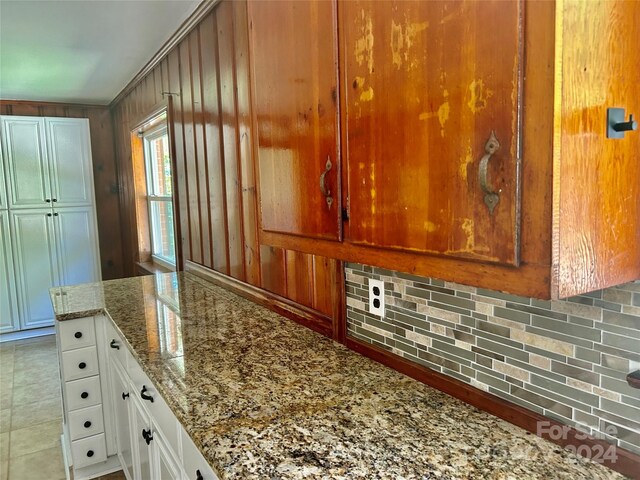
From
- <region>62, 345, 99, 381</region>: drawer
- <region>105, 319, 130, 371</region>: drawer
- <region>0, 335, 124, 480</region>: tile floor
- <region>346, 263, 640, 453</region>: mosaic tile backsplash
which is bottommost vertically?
<region>0, 335, 124, 480</region>: tile floor

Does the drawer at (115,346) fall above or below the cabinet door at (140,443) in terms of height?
above

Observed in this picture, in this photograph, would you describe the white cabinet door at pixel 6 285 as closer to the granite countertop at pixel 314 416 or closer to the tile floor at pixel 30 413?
the tile floor at pixel 30 413

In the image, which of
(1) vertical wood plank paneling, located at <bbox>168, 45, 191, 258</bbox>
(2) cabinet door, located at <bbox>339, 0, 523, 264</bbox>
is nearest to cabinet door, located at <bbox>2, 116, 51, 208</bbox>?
(1) vertical wood plank paneling, located at <bbox>168, 45, 191, 258</bbox>

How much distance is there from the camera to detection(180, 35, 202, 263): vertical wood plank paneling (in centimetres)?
269

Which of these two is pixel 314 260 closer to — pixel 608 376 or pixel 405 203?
pixel 405 203

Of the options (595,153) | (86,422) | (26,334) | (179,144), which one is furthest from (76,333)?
(26,334)

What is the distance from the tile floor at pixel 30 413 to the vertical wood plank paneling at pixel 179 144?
1.38 metres

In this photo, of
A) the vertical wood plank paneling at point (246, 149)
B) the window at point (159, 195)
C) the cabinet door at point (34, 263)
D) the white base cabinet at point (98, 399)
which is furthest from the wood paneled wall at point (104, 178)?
the vertical wood plank paneling at point (246, 149)

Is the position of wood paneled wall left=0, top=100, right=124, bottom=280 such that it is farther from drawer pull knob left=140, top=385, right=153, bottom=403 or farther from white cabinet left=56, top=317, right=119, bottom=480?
drawer pull knob left=140, top=385, right=153, bottom=403

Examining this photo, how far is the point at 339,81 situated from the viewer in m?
0.93

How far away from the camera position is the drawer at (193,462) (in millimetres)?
957

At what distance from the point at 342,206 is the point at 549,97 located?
0.49 meters

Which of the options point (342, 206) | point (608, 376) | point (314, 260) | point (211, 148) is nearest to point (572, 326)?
point (608, 376)

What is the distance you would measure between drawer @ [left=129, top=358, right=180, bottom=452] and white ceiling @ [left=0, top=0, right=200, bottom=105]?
1866mm
